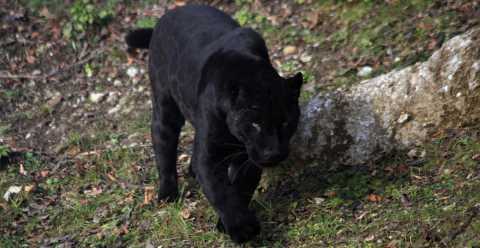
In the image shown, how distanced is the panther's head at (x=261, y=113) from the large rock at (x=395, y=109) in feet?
3.77

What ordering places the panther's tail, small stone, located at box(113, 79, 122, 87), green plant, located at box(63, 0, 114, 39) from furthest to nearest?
green plant, located at box(63, 0, 114, 39)
small stone, located at box(113, 79, 122, 87)
the panther's tail

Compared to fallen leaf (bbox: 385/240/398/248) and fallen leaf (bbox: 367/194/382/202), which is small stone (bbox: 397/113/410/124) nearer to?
fallen leaf (bbox: 367/194/382/202)

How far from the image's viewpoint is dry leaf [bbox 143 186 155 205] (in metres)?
5.89

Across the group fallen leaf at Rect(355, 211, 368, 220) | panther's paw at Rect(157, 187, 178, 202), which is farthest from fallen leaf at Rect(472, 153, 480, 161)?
panther's paw at Rect(157, 187, 178, 202)

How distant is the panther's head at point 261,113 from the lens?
14.0 feet

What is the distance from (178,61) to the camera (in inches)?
210

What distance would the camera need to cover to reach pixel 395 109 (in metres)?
5.38

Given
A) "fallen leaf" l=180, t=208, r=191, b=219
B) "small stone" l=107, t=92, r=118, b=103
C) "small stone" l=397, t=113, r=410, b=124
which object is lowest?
"small stone" l=107, t=92, r=118, b=103

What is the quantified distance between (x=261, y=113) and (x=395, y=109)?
1.49m

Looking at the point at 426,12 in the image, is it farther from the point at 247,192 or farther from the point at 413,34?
the point at 247,192

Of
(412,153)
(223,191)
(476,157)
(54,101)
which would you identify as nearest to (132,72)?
(54,101)

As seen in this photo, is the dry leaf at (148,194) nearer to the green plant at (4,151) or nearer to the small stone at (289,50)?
the green plant at (4,151)

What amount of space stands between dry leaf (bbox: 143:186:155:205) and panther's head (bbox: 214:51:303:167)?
5.62 feet

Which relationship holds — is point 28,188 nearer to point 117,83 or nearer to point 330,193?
point 117,83
